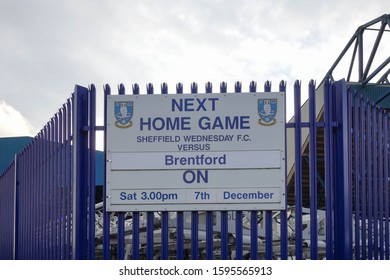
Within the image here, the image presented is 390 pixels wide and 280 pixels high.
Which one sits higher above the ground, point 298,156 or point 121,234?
point 298,156

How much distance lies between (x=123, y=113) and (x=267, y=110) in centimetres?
176

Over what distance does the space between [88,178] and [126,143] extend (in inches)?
27.5

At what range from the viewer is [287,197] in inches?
281

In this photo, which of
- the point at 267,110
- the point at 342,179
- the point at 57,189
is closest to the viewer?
the point at 342,179

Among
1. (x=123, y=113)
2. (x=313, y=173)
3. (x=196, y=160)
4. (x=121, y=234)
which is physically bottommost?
(x=121, y=234)

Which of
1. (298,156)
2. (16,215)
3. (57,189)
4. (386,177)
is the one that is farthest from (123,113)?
(16,215)

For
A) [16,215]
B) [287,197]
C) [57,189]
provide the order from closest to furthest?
[287,197], [57,189], [16,215]

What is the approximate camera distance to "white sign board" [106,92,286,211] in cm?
681

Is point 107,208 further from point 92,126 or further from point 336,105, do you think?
point 336,105

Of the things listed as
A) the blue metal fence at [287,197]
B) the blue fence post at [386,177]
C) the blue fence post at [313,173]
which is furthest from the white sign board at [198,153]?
the blue fence post at [386,177]

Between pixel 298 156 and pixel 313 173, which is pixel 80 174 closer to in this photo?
pixel 298 156

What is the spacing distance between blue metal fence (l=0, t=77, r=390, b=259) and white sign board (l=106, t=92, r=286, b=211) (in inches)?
5.3

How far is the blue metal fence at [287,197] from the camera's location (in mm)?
6832

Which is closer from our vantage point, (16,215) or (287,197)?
(287,197)
